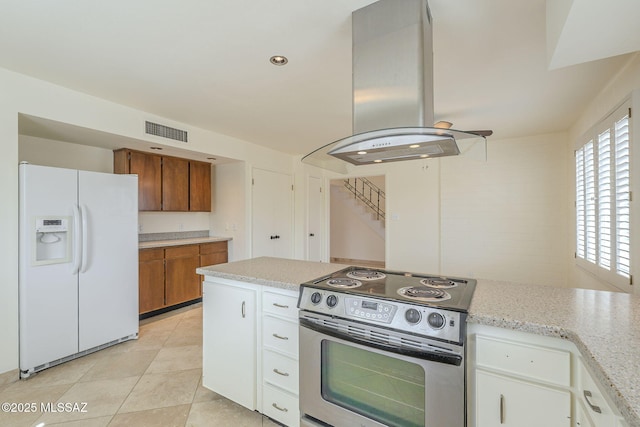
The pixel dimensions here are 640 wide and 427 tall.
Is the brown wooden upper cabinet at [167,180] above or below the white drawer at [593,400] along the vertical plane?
above

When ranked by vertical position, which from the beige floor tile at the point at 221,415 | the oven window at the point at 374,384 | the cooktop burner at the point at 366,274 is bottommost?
the beige floor tile at the point at 221,415

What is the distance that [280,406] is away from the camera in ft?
5.86

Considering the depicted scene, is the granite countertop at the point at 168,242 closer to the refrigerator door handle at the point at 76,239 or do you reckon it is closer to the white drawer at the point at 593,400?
the refrigerator door handle at the point at 76,239

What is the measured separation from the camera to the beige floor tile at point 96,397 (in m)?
1.94

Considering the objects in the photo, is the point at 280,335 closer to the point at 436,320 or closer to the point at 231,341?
the point at 231,341

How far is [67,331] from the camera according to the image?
260 cm

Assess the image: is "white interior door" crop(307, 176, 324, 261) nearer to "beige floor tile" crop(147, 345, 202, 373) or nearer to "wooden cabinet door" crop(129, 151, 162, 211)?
"wooden cabinet door" crop(129, 151, 162, 211)

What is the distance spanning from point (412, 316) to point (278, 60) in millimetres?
1889

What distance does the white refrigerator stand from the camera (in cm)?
238

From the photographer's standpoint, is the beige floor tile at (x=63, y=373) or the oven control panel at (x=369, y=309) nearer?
the oven control panel at (x=369, y=309)

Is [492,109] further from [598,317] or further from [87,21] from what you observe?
[87,21]

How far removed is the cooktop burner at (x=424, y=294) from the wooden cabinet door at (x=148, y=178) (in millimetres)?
3478

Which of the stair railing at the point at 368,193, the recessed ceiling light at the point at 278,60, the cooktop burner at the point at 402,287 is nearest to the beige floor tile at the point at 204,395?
the cooktop burner at the point at 402,287

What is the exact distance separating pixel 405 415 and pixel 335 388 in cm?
37
